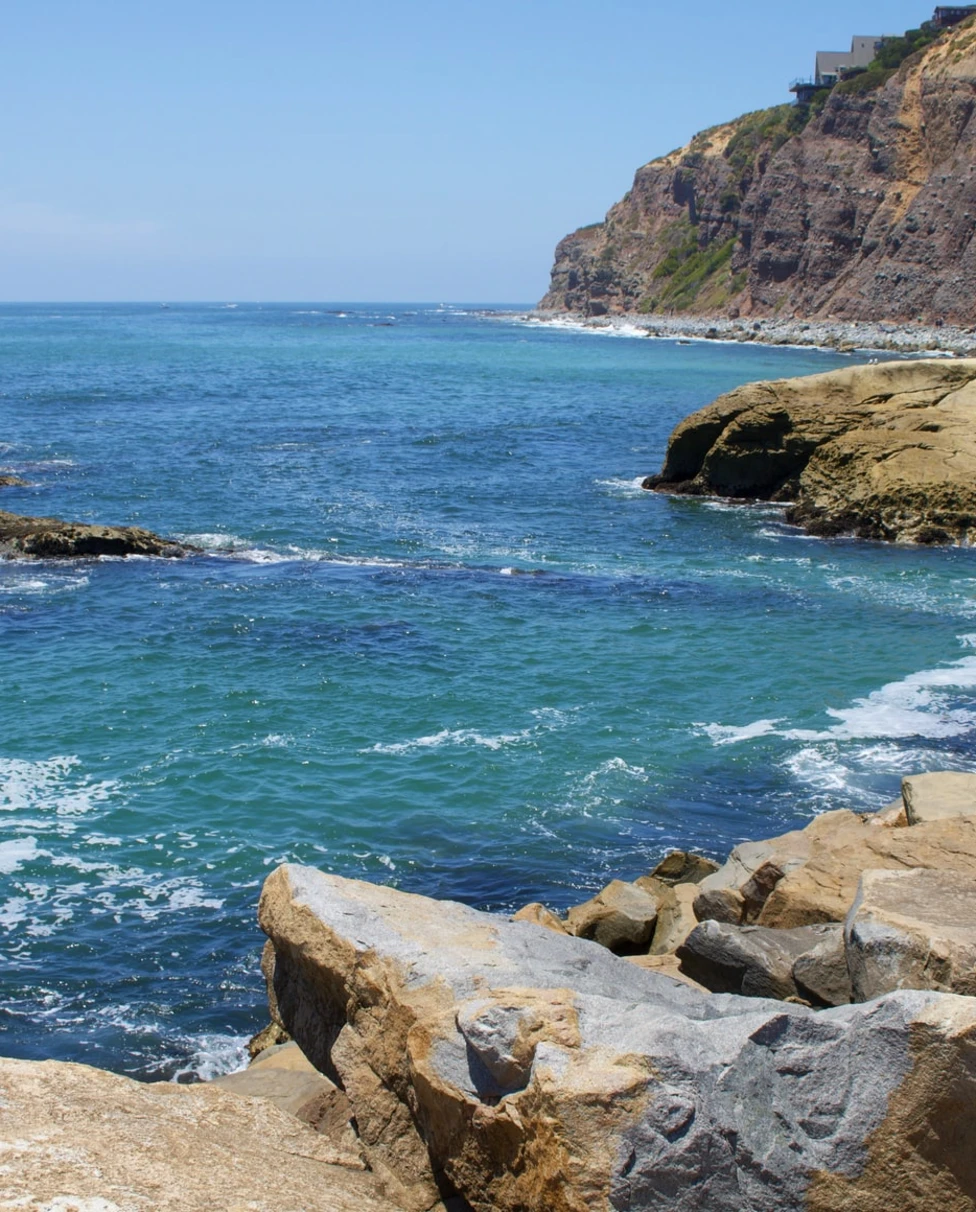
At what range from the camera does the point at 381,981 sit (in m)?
7.84

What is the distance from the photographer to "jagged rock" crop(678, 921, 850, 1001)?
10.4 metres

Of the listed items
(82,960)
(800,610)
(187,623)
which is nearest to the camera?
(82,960)

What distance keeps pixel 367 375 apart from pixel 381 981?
3628 inches

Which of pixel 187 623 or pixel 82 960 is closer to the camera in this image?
pixel 82 960

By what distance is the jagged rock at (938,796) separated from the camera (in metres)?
13.2

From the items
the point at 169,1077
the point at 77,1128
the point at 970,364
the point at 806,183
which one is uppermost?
the point at 806,183

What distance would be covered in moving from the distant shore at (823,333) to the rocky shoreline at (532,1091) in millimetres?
88206

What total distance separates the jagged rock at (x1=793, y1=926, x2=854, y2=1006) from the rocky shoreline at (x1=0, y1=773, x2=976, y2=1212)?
0.10m

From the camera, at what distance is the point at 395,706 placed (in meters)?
21.4

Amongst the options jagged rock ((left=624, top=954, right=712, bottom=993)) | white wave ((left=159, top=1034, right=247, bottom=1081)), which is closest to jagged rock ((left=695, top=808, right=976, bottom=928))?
jagged rock ((left=624, top=954, right=712, bottom=993))

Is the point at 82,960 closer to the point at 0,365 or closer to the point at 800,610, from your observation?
the point at 800,610

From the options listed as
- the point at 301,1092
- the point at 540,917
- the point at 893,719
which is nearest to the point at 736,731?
the point at 893,719

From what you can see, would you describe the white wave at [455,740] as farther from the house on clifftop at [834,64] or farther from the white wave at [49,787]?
the house on clifftop at [834,64]

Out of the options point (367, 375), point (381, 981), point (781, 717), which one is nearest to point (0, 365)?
point (367, 375)
